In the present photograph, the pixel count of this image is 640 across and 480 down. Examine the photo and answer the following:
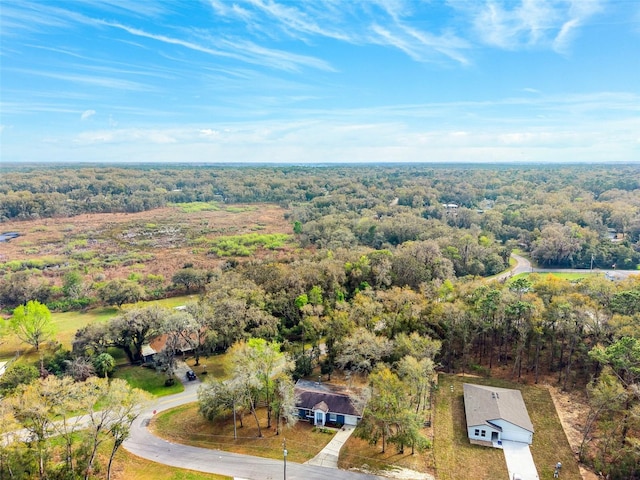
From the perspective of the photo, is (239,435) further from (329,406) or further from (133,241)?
(133,241)

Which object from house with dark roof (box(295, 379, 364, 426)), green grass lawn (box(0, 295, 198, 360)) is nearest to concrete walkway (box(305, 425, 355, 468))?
house with dark roof (box(295, 379, 364, 426))

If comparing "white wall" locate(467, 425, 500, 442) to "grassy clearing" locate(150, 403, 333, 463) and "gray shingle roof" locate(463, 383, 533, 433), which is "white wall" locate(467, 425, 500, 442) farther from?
"grassy clearing" locate(150, 403, 333, 463)

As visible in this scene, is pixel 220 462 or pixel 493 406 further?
pixel 493 406

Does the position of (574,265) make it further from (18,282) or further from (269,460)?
(18,282)

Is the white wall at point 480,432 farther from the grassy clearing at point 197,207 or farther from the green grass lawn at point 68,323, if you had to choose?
the grassy clearing at point 197,207

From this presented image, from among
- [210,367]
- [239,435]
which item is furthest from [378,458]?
[210,367]
